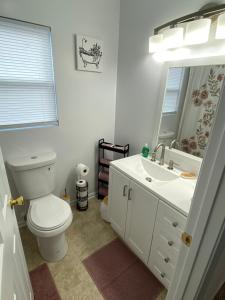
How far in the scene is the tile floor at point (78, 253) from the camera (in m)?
1.32

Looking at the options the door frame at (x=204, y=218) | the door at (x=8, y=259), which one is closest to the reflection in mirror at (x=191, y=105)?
the door frame at (x=204, y=218)

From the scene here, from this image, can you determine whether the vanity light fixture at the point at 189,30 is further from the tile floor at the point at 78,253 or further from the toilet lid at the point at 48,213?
the tile floor at the point at 78,253

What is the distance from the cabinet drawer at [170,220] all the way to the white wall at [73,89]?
1.21 meters

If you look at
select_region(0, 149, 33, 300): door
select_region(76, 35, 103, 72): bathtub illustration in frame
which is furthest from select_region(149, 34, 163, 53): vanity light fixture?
select_region(0, 149, 33, 300): door

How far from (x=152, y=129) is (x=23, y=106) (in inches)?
50.7

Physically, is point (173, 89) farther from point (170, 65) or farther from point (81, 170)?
point (81, 170)

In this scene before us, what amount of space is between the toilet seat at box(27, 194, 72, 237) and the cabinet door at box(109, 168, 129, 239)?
0.46 meters

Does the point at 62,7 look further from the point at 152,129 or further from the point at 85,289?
the point at 85,289

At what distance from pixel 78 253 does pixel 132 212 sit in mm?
679

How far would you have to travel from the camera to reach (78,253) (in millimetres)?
1609

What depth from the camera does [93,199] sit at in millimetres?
2365

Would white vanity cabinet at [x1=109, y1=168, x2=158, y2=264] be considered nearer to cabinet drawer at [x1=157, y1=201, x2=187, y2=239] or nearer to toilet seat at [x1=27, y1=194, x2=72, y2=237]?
cabinet drawer at [x1=157, y1=201, x2=187, y2=239]

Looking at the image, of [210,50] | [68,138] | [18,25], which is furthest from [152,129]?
[18,25]

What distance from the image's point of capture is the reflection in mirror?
125 cm
